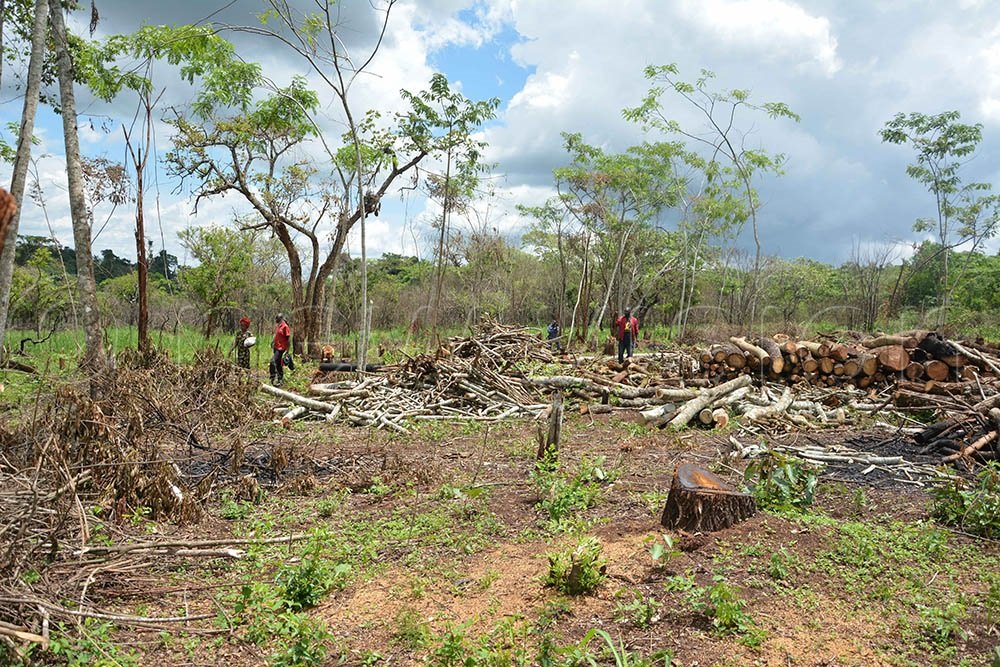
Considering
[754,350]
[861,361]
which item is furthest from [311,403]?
[861,361]

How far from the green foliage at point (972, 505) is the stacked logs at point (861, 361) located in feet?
16.4

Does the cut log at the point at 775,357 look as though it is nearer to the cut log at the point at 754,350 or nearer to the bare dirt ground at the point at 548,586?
the cut log at the point at 754,350

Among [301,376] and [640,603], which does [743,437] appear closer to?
[640,603]

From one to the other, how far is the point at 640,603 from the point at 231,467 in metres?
4.28

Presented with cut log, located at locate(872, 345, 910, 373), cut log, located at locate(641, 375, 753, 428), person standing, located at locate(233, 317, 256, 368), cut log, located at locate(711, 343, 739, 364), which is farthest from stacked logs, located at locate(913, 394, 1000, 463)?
person standing, located at locate(233, 317, 256, 368)

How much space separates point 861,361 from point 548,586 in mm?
8959

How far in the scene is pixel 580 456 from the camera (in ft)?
25.1

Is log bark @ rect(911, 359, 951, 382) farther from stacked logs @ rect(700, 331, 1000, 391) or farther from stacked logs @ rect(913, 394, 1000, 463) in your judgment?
stacked logs @ rect(913, 394, 1000, 463)

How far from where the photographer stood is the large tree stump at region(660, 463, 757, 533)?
15.0 feet

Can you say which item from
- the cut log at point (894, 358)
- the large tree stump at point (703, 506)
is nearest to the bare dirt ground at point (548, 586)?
the large tree stump at point (703, 506)

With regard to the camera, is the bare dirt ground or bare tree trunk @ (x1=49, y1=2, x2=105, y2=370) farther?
bare tree trunk @ (x1=49, y1=2, x2=105, y2=370)

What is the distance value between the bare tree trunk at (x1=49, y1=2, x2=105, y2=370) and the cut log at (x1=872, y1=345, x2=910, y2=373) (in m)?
12.4

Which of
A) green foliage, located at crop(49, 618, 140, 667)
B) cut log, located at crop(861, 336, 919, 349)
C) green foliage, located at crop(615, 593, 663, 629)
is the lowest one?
green foliage, located at crop(49, 618, 140, 667)

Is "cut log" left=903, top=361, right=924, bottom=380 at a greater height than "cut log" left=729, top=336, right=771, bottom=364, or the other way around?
"cut log" left=729, top=336, right=771, bottom=364
